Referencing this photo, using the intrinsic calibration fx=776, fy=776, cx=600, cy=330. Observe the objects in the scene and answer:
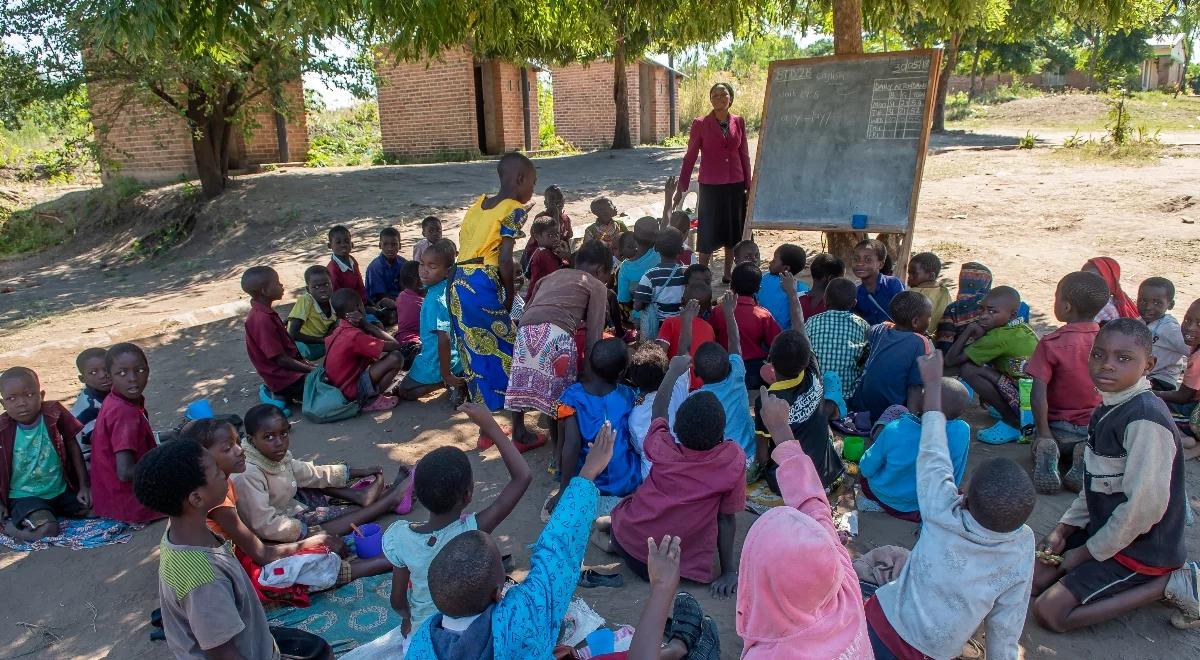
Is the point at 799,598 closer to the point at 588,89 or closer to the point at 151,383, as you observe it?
the point at 151,383

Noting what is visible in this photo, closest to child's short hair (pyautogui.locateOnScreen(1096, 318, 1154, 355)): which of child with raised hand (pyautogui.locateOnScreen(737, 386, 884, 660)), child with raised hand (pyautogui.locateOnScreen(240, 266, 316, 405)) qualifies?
child with raised hand (pyautogui.locateOnScreen(737, 386, 884, 660))

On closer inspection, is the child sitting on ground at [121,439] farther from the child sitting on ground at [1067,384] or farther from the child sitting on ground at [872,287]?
the child sitting on ground at [1067,384]

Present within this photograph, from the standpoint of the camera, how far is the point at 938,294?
5.17m

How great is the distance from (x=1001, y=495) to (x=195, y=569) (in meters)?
2.36

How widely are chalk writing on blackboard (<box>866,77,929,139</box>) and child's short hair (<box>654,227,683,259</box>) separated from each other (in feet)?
8.53

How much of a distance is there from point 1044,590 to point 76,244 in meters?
14.7

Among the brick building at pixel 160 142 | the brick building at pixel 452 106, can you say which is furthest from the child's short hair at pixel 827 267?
the brick building at pixel 452 106

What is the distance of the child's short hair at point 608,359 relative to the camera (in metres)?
3.70

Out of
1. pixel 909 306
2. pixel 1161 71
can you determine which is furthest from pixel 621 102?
pixel 1161 71

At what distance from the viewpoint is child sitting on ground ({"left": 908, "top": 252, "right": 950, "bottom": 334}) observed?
5.03 m

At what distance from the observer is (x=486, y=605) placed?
6.40ft

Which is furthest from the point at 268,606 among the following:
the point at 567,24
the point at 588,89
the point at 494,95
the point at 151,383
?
the point at 588,89

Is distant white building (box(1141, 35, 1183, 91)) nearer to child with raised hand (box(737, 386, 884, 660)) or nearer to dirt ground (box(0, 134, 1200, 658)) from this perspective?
dirt ground (box(0, 134, 1200, 658))

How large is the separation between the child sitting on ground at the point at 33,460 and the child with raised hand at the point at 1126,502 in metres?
4.43
